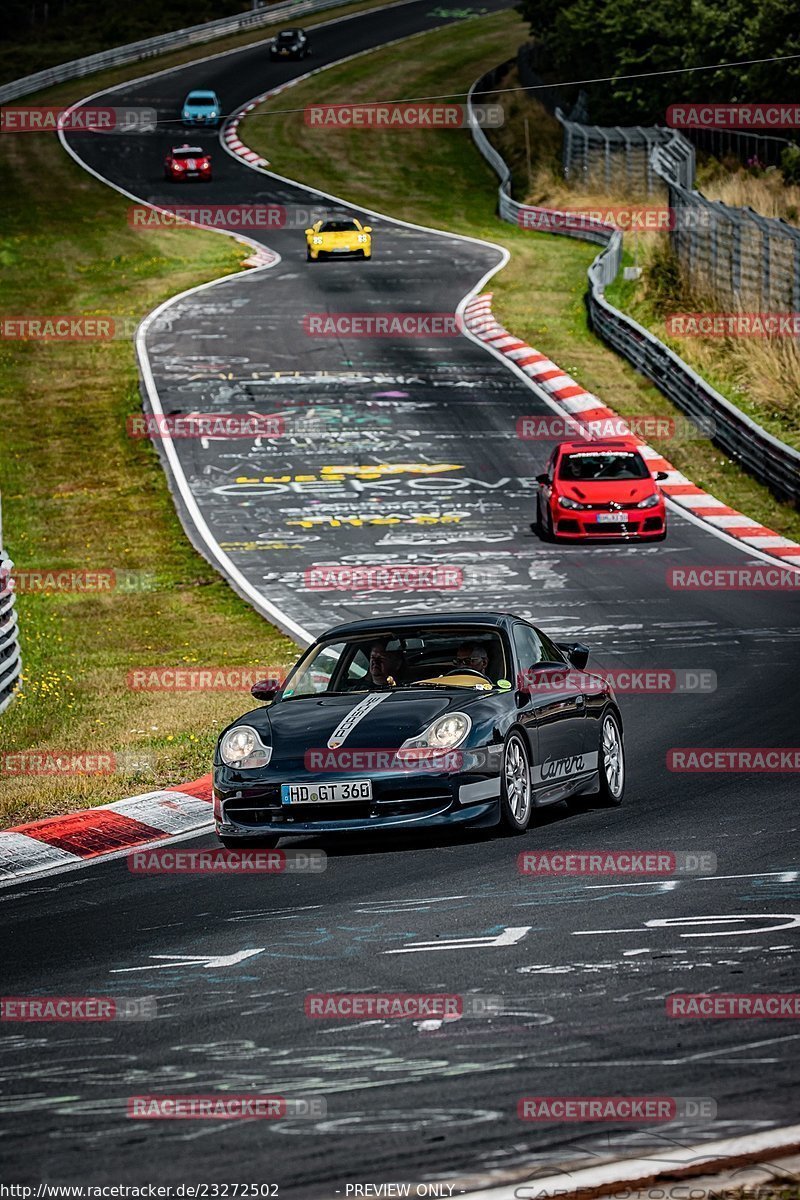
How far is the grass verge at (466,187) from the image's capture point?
32875 millimetres

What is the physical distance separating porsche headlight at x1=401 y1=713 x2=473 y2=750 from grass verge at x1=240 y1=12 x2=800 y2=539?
54.1 ft

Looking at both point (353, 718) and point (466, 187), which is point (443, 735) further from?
point (466, 187)

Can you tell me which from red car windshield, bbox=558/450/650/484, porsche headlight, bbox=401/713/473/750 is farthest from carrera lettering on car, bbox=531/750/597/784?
red car windshield, bbox=558/450/650/484

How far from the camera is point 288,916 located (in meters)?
8.96

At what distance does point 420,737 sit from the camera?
10.5 m

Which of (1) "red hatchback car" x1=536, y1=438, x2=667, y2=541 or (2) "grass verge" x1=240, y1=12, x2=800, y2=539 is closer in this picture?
(1) "red hatchback car" x1=536, y1=438, x2=667, y2=541

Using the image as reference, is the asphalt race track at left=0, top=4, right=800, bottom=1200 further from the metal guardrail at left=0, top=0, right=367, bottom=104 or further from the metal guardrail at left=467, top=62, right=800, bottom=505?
the metal guardrail at left=0, top=0, right=367, bottom=104

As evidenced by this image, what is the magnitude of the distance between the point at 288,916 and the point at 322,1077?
268 centimetres

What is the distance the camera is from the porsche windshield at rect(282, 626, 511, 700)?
458 inches

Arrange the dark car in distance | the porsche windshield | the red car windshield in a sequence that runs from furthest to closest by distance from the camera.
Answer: the dark car in distance → the red car windshield → the porsche windshield

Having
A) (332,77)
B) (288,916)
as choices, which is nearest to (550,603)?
(288,916)

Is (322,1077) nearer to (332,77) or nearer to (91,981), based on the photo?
(91,981)

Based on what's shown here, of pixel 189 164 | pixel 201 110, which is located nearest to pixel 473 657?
pixel 189 164

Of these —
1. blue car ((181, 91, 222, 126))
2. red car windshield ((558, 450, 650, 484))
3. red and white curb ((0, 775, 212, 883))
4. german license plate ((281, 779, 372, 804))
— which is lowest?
red car windshield ((558, 450, 650, 484))
